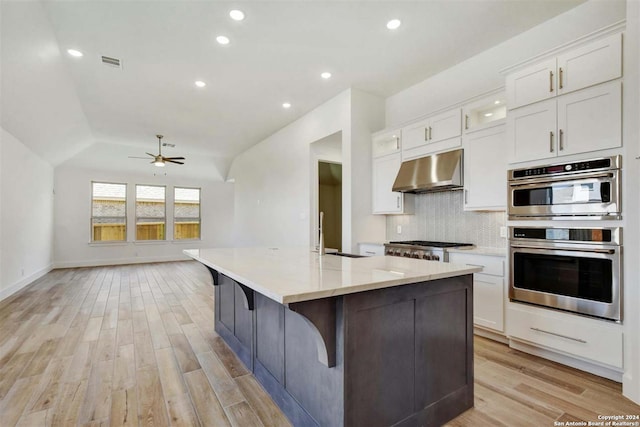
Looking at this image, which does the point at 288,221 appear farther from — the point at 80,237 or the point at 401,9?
the point at 80,237

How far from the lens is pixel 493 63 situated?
3375mm

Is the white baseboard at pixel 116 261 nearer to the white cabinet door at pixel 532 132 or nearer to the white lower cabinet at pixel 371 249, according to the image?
the white lower cabinet at pixel 371 249

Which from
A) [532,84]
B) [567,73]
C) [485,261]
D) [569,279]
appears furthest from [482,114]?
[569,279]

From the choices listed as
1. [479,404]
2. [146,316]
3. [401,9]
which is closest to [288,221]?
[146,316]

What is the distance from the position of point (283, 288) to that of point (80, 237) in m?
8.99

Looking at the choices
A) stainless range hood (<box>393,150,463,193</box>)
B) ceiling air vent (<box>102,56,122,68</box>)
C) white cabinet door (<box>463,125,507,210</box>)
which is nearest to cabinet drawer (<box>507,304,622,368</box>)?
white cabinet door (<box>463,125,507,210</box>)

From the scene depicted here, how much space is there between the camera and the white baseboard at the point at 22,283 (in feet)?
14.8

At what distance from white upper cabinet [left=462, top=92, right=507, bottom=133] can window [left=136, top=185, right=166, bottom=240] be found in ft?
27.8

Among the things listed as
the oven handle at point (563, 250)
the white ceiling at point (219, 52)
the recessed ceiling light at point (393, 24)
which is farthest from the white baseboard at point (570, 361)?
the recessed ceiling light at point (393, 24)

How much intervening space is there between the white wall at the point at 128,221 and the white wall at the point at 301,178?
70.4 inches

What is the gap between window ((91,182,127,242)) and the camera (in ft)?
26.8

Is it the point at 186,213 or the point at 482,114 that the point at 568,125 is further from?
the point at 186,213

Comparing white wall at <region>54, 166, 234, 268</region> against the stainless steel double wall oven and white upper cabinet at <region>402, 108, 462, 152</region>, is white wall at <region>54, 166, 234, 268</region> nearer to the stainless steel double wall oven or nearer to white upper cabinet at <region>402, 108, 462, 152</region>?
white upper cabinet at <region>402, 108, 462, 152</region>

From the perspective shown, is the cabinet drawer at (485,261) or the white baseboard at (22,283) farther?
the white baseboard at (22,283)
